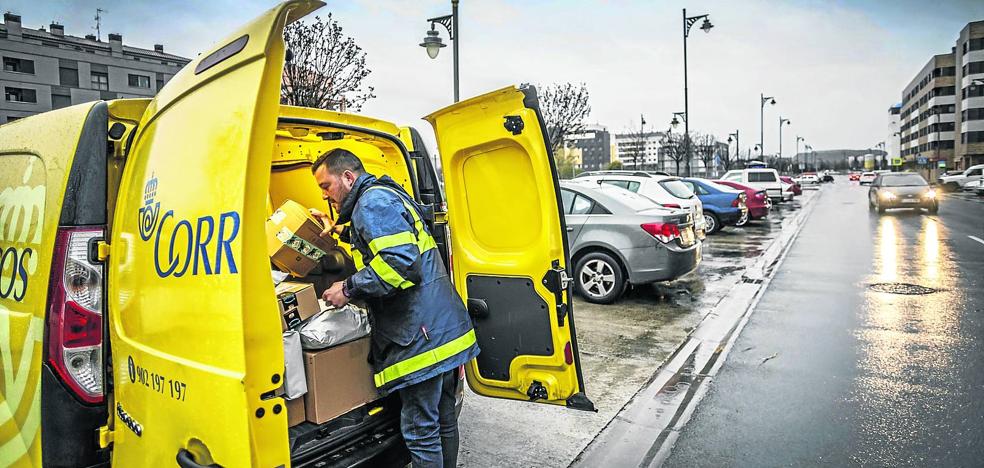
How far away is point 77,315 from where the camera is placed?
2207 millimetres

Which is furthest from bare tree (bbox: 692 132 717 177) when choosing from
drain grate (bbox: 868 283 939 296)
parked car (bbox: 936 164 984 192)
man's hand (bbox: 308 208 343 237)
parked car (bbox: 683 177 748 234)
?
man's hand (bbox: 308 208 343 237)

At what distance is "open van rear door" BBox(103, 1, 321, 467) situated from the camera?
72.6 inches


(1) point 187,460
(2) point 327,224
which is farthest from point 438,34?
(1) point 187,460

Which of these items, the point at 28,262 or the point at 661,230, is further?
the point at 661,230

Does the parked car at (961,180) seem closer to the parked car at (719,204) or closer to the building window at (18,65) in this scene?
the parked car at (719,204)

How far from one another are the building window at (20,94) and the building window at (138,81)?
1210 centimetres

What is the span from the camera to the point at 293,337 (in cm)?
260

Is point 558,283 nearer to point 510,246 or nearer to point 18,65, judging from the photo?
point 510,246

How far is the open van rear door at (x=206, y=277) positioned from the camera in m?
1.84

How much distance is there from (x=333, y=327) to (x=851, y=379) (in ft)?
14.4

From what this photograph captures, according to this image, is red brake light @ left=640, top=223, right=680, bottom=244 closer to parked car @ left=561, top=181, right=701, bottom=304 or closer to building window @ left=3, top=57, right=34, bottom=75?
parked car @ left=561, top=181, right=701, bottom=304

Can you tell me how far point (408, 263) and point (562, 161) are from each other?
163 feet

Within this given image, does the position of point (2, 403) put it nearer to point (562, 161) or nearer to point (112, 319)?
point (112, 319)

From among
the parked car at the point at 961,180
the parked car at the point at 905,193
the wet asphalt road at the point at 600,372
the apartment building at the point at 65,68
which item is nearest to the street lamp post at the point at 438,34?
the wet asphalt road at the point at 600,372
